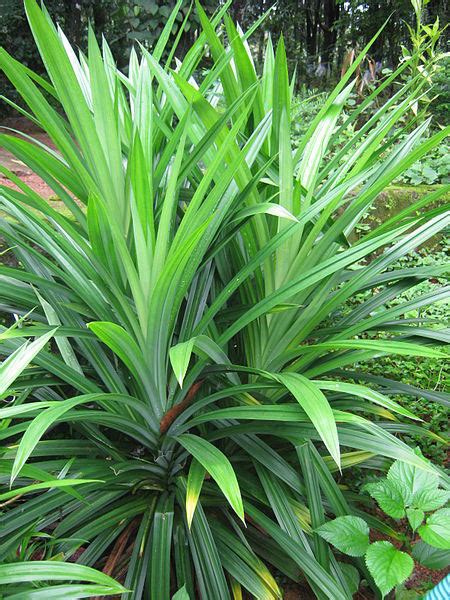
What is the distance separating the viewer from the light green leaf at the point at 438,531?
110 cm

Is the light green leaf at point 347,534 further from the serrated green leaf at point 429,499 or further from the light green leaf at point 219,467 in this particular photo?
the light green leaf at point 219,467

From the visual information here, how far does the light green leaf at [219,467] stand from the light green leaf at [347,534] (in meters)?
0.26

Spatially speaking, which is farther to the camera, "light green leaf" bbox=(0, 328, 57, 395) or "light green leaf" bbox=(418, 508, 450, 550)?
"light green leaf" bbox=(418, 508, 450, 550)

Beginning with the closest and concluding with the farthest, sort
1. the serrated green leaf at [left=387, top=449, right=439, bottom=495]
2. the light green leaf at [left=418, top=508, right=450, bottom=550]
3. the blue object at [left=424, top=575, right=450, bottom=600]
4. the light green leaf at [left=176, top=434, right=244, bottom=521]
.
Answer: the blue object at [left=424, top=575, right=450, bottom=600] < the light green leaf at [left=176, top=434, right=244, bottom=521] < the light green leaf at [left=418, top=508, right=450, bottom=550] < the serrated green leaf at [left=387, top=449, right=439, bottom=495]

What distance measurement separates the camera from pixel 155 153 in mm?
1653

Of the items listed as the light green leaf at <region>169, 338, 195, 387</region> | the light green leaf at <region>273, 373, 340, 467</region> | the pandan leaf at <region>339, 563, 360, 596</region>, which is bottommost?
the pandan leaf at <region>339, 563, 360, 596</region>

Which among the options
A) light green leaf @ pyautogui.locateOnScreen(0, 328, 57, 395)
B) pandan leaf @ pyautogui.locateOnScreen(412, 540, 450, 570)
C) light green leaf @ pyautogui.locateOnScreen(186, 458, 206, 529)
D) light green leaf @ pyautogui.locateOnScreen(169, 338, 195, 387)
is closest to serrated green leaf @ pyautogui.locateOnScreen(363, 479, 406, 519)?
pandan leaf @ pyautogui.locateOnScreen(412, 540, 450, 570)

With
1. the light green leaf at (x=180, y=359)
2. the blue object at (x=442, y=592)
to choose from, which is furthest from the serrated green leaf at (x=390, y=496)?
the light green leaf at (x=180, y=359)

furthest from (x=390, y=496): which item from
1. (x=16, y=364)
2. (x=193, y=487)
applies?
(x=16, y=364)

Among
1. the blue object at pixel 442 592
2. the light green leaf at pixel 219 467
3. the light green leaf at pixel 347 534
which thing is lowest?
the light green leaf at pixel 347 534

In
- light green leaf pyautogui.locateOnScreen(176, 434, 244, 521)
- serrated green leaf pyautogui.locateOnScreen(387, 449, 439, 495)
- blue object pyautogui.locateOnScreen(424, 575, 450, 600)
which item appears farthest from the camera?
serrated green leaf pyautogui.locateOnScreen(387, 449, 439, 495)

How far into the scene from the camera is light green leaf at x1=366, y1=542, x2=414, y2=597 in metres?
1.06

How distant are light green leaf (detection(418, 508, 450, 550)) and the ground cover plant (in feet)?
0.31

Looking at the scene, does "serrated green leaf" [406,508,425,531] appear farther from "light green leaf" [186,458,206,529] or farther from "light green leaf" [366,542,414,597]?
"light green leaf" [186,458,206,529]
